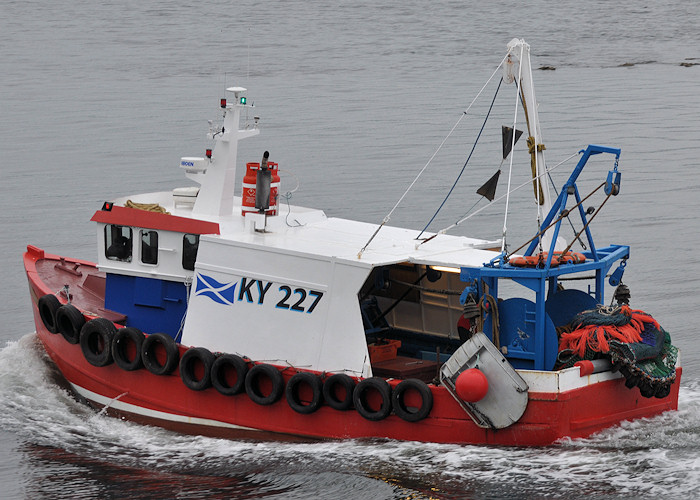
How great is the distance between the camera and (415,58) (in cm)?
4462

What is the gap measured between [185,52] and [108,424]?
3253 cm

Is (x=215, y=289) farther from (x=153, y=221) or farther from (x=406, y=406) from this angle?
(x=406, y=406)

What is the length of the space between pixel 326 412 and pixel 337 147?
675 inches

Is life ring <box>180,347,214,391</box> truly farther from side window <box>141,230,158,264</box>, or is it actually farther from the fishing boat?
side window <box>141,230,158,264</box>

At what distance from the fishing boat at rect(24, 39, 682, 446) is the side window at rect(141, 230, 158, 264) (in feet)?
0.05

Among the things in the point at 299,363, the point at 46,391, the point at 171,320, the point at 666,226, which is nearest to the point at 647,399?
the point at 299,363

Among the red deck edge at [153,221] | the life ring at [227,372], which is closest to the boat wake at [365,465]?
the life ring at [227,372]

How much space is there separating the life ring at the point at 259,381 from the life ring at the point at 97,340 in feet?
7.15

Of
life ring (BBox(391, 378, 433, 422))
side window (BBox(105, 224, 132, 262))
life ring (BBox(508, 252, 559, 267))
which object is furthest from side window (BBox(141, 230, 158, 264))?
life ring (BBox(508, 252, 559, 267))

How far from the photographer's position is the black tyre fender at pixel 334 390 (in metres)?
12.7

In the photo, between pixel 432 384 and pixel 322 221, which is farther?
pixel 322 221

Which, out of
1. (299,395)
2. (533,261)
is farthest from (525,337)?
(299,395)

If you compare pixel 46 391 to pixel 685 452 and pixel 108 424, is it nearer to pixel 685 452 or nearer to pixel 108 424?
pixel 108 424

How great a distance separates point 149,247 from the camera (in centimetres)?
1445
